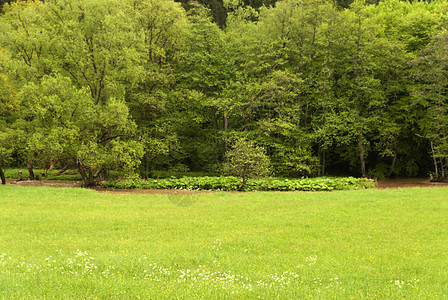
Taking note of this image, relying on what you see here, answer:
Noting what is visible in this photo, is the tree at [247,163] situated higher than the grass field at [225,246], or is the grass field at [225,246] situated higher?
the tree at [247,163]

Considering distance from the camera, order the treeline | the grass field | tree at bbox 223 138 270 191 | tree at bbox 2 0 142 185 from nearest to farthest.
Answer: the grass field < tree at bbox 223 138 270 191 < tree at bbox 2 0 142 185 < the treeline

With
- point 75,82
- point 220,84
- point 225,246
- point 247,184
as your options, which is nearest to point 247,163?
point 247,184

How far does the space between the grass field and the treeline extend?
8.38 metres

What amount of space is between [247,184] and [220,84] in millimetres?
14765

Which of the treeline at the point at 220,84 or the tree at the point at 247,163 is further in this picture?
the treeline at the point at 220,84

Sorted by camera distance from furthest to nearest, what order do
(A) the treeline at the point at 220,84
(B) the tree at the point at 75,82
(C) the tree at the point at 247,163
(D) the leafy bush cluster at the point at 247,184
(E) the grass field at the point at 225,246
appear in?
(A) the treeline at the point at 220,84
(D) the leafy bush cluster at the point at 247,184
(B) the tree at the point at 75,82
(C) the tree at the point at 247,163
(E) the grass field at the point at 225,246

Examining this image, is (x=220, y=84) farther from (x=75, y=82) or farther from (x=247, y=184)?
(x=247, y=184)

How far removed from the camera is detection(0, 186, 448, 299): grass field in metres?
7.64

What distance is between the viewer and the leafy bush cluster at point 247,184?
27.9m

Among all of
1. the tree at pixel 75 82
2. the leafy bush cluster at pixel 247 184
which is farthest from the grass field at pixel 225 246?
the tree at pixel 75 82

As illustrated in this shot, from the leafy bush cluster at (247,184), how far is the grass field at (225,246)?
4.61 metres

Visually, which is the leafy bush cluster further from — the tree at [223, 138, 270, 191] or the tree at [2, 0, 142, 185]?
the tree at [2, 0, 142, 185]

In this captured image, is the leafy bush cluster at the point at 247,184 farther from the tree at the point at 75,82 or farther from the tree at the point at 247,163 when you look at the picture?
the tree at the point at 75,82

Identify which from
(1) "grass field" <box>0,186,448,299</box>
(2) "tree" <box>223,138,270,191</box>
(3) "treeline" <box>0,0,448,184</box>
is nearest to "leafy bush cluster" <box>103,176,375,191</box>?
(2) "tree" <box>223,138,270,191</box>
